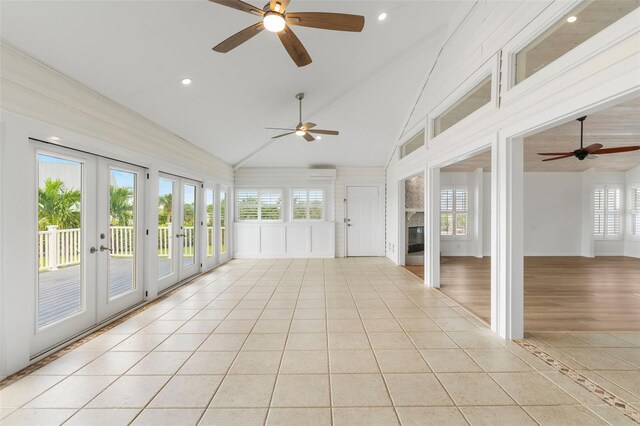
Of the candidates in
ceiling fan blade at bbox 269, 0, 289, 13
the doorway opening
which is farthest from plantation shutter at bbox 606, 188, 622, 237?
ceiling fan blade at bbox 269, 0, 289, 13

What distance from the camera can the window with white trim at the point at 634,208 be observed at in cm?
836

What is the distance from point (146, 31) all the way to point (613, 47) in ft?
12.1

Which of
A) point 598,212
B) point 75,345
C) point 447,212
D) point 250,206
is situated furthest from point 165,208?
point 598,212

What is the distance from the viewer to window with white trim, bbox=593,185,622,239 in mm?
8648

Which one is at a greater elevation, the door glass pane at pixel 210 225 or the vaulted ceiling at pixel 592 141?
the vaulted ceiling at pixel 592 141

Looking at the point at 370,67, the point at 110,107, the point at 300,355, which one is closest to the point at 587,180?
the point at 370,67

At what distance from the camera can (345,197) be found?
8648mm

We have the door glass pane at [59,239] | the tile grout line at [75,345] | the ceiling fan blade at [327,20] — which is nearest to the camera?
the ceiling fan blade at [327,20]

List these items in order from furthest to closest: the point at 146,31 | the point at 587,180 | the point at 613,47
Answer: the point at 587,180
the point at 146,31
the point at 613,47

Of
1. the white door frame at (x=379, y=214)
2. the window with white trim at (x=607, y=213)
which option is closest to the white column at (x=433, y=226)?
the white door frame at (x=379, y=214)

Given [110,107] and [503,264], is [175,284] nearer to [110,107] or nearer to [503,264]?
[110,107]

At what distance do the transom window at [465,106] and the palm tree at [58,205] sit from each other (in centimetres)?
472

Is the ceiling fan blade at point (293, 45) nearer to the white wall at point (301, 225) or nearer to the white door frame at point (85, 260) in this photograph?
the white door frame at point (85, 260)

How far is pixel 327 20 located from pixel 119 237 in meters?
3.63
